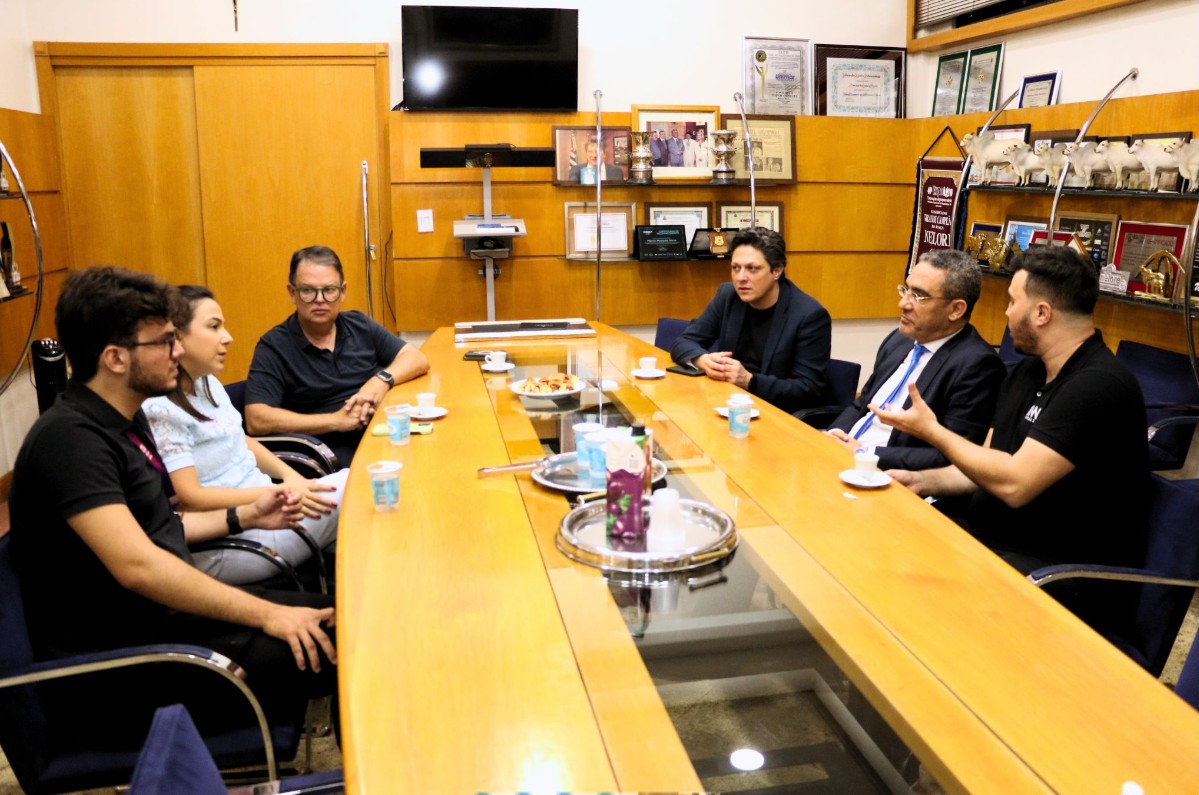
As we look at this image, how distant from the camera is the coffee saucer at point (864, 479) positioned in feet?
7.27

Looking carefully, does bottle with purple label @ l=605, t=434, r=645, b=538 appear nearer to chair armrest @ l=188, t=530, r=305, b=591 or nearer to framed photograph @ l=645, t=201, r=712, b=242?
chair armrest @ l=188, t=530, r=305, b=591

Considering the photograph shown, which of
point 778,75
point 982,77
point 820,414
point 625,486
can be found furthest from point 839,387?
point 778,75

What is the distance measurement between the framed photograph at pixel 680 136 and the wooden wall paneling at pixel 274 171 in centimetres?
161

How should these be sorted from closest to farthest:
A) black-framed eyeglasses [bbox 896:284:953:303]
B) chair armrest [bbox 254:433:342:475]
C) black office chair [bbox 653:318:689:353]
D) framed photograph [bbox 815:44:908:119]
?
black-framed eyeglasses [bbox 896:284:953:303]
chair armrest [bbox 254:433:342:475]
black office chair [bbox 653:318:689:353]
framed photograph [bbox 815:44:908:119]

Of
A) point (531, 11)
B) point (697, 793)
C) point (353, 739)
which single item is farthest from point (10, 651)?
point (531, 11)

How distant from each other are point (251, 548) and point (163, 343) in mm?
513

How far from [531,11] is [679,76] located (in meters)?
0.99

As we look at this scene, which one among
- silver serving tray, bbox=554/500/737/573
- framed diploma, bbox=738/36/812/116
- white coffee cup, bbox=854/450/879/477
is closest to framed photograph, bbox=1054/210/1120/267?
framed diploma, bbox=738/36/812/116

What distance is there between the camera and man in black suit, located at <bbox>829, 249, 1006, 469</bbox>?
2758 mm

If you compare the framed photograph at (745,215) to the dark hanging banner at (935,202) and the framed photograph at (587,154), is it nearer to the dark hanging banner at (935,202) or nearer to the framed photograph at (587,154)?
the framed photograph at (587,154)

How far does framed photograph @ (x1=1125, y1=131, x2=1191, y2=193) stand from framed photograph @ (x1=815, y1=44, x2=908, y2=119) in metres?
2.22

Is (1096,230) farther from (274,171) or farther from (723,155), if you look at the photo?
(274,171)

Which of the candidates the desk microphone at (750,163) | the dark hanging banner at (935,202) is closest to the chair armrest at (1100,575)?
the dark hanging banner at (935,202)

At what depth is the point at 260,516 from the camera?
235cm
